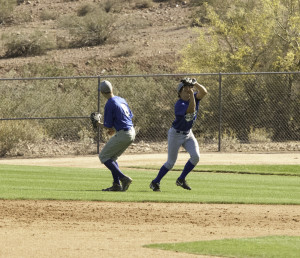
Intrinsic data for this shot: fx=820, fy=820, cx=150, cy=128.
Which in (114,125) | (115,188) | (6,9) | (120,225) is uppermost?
(6,9)

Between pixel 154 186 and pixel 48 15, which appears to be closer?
pixel 154 186

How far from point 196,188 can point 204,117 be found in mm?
13167

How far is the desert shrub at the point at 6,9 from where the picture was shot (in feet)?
186

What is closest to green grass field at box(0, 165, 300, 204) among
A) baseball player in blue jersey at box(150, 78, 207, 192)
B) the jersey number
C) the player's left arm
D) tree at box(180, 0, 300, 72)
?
baseball player in blue jersey at box(150, 78, 207, 192)

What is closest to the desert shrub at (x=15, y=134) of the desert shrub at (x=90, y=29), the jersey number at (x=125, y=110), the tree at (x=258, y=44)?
the tree at (x=258, y=44)

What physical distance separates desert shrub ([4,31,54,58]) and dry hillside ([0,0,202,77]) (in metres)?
0.60

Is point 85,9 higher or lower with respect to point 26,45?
higher

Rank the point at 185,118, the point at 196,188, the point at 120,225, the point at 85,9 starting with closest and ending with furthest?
the point at 120,225 < the point at 185,118 < the point at 196,188 < the point at 85,9

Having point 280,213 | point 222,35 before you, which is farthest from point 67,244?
point 222,35

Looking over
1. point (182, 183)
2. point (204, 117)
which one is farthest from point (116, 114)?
point (204, 117)

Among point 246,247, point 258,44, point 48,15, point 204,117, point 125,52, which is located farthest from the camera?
point 48,15

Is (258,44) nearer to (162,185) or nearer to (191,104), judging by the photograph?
(162,185)

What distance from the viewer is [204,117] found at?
29.2 metres

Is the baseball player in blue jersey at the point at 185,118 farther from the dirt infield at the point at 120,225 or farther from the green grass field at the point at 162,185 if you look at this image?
the dirt infield at the point at 120,225
